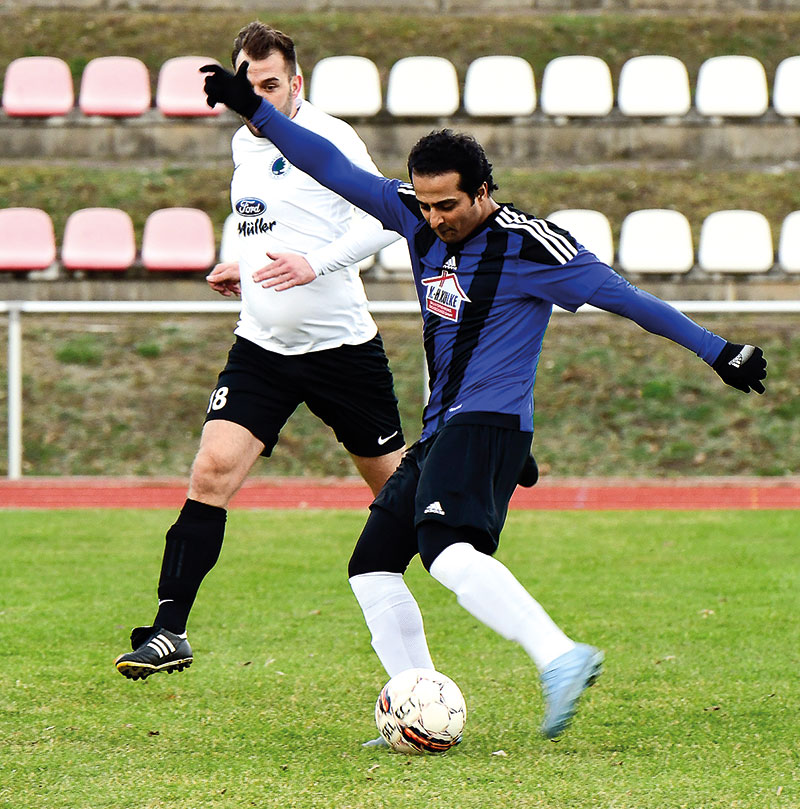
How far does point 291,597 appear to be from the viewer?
726cm

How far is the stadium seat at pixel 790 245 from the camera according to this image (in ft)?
48.9

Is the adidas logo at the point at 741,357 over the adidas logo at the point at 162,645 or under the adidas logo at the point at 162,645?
over

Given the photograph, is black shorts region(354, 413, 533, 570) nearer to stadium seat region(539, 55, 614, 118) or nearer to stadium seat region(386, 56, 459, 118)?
stadium seat region(386, 56, 459, 118)

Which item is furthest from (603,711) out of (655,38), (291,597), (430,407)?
(655,38)

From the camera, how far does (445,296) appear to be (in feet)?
13.9

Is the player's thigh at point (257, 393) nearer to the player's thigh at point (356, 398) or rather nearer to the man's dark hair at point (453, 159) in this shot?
the player's thigh at point (356, 398)

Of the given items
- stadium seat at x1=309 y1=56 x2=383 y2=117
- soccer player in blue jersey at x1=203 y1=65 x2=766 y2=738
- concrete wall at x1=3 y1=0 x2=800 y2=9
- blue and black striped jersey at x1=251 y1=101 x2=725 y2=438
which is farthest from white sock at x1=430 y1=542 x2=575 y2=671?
concrete wall at x1=3 y1=0 x2=800 y2=9

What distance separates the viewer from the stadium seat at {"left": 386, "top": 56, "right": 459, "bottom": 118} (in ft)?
54.3

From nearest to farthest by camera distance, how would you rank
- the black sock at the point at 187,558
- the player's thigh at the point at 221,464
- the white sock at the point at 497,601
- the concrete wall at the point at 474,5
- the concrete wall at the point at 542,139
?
the white sock at the point at 497,601
the black sock at the point at 187,558
the player's thigh at the point at 221,464
the concrete wall at the point at 542,139
the concrete wall at the point at 474,5

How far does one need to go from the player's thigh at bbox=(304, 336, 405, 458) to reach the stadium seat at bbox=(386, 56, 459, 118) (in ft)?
38.1

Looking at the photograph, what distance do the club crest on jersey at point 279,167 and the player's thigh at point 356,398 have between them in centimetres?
74

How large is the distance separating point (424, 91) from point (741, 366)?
13.2m

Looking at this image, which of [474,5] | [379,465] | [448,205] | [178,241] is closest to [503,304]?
[448,205]

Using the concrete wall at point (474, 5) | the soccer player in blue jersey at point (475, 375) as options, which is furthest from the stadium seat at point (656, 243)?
the soccer player in blue jersey at point (475, 375)
